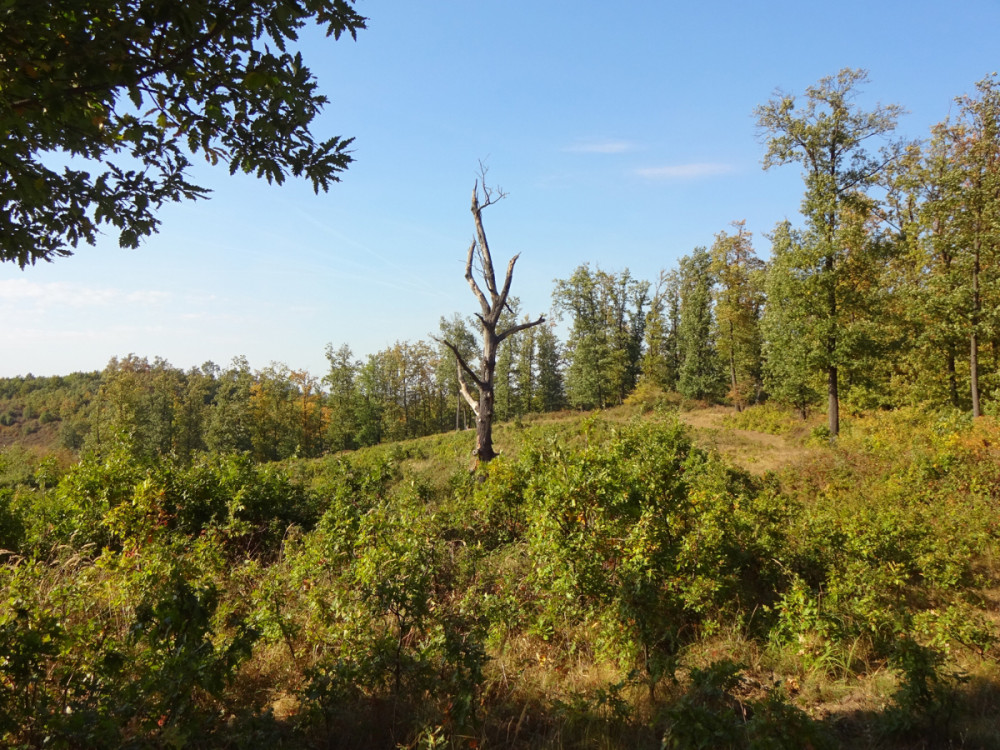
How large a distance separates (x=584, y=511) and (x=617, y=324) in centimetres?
4225

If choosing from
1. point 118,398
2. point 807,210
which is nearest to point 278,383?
point 118,398

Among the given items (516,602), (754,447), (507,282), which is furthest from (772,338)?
(516,602)

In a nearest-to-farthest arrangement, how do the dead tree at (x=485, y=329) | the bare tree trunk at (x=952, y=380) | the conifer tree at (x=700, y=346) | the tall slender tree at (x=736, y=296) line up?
the dead tree at (x=485, y=329) → the bare tree trunk at (x=952, y=380) → the tall slender tree at (x=736, y=296) → the conifer tree at (x=700, y=346)

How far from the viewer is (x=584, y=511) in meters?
4.89

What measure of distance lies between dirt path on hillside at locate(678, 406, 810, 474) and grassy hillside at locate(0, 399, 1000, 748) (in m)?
7.14

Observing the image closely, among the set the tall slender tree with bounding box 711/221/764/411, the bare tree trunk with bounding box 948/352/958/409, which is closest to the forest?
the bare tree trunk with bounding box 948/352/958/409

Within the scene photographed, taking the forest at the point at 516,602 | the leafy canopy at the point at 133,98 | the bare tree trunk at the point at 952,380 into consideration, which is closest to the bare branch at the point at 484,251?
the forest at the point at 516,602

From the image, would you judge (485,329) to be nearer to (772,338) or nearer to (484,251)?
(484,251)

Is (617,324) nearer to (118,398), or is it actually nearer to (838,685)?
(118,398)

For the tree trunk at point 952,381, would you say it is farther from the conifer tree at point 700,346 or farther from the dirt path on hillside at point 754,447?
the conifer tree at point 700,346

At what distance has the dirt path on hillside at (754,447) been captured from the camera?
14.7 meters

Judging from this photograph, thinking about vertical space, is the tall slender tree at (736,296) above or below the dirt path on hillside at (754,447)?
above

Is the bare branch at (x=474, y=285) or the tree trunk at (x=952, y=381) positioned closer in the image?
the bare branch at (x=474, y=285)

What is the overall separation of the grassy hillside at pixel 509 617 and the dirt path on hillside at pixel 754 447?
23.4 ft
